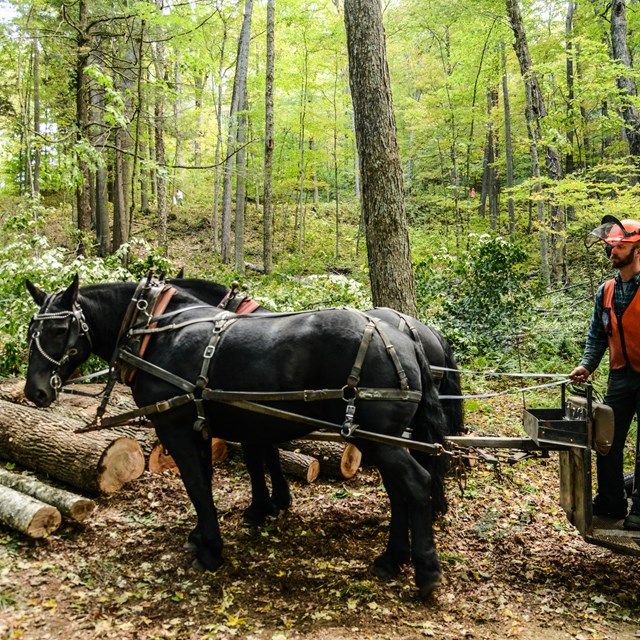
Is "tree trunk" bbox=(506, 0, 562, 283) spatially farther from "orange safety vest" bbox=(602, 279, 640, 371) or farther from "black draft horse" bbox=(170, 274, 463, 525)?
"orange safety vest" bbox=(602, 279, 640, 371)

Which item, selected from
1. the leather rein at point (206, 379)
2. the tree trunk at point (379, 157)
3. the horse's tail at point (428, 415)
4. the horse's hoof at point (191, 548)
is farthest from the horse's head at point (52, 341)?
the tree trunk at point (379, 157)

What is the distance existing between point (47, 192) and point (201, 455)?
25379mm

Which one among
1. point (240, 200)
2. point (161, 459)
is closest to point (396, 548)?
point (161, 459)

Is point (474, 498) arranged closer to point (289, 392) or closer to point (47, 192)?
point (289, 392)

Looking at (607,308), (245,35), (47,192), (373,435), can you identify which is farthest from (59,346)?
(47,192)

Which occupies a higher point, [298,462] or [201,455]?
[201,455]

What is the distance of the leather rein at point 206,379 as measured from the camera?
3.47m

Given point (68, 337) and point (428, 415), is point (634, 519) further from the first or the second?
point (68, 337)

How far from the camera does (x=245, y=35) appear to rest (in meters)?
17.5

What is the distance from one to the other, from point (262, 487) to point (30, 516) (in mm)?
1915

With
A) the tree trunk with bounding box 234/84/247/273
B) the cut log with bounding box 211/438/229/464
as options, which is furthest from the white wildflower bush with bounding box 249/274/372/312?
the tree trunk with bounding box 234/84/247/273

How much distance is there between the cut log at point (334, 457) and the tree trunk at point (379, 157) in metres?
1.81

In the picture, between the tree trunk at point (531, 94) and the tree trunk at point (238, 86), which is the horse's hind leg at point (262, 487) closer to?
the tree trunk at point (531, 94)

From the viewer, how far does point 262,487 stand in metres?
4.73
